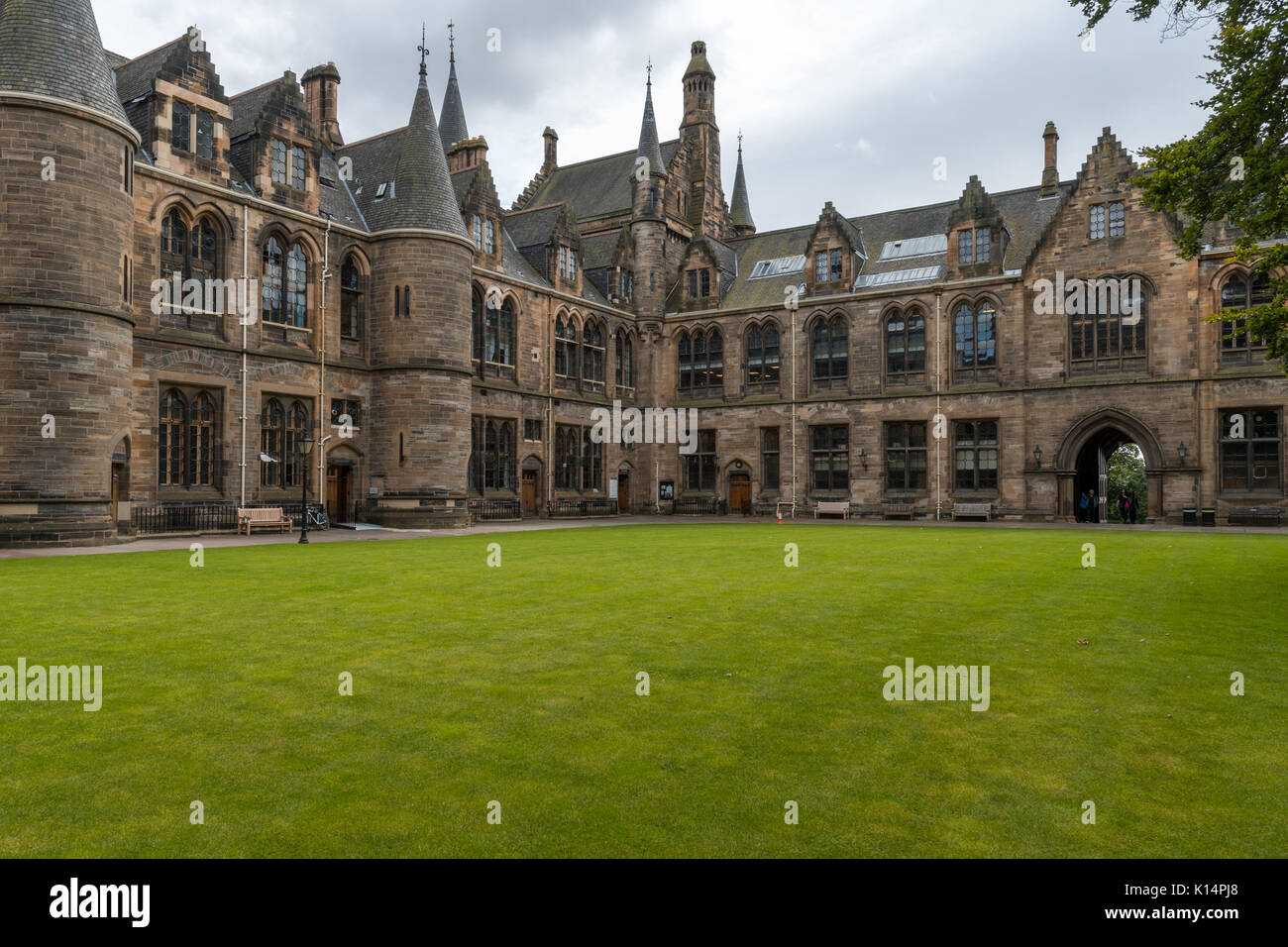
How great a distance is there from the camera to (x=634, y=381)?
48.8 m

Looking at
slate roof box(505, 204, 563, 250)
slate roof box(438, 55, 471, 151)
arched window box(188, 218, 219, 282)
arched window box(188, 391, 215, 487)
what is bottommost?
arched window box(188, 391, 215, 487)

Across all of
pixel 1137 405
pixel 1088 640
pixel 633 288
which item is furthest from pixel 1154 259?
pixel 1088 640

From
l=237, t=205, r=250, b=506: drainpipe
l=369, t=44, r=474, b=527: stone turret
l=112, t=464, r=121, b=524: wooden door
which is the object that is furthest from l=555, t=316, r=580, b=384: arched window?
l=112, t=464, r=121, b=524: wooden door

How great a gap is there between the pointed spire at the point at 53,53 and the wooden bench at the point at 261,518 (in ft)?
38.6

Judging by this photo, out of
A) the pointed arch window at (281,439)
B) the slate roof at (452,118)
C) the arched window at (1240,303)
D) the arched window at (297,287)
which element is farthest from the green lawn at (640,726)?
the slate roof at (452,118)

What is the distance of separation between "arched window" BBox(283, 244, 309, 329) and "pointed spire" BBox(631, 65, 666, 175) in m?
22.2

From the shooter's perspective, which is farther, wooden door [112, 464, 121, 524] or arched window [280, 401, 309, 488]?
arched window [280, 401, 309, 488]

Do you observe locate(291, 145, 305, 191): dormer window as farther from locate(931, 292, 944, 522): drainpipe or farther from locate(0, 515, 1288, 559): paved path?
locate(931, 292, 944, 522): drainpipe

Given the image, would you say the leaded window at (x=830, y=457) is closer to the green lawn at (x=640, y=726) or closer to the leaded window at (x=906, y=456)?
the leaded window at (x=906, y=456)

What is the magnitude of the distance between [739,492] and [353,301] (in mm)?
22374

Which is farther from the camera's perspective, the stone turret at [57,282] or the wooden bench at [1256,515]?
the wooden bench at [1256,515]

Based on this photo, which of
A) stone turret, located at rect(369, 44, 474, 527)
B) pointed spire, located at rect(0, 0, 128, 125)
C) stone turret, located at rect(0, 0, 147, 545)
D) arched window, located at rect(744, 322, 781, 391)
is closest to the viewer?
stone turret, located at rect(0, 0, 147, 545)

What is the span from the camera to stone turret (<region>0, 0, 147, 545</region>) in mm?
21703

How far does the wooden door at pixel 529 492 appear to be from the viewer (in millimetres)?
40656
